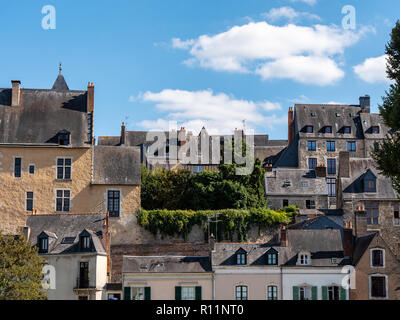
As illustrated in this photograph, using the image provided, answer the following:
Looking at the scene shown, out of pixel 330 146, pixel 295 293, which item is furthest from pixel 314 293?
pixel 330 146

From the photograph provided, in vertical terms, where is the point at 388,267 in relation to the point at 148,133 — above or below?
below

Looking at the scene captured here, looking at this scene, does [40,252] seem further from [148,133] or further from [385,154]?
[148,133]

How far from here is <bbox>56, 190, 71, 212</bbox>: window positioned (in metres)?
34.7

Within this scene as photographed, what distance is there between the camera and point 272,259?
30969 millimetres

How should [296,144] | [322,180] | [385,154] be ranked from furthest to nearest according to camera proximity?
[296,144]
[322,180]
[385,154]

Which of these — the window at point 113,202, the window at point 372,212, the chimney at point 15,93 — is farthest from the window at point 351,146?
the chimney at point 15,93

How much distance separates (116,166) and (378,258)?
1504 cm

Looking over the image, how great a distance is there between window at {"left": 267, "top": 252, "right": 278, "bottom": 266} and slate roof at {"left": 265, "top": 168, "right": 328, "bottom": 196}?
396 inches

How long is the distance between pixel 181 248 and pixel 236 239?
3.08m

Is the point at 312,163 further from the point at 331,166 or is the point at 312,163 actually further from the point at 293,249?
the point at 293,249
